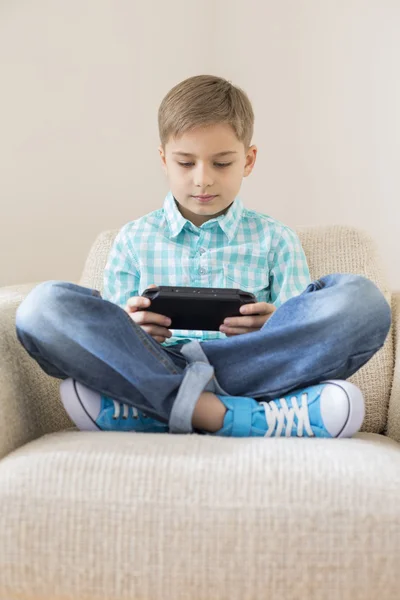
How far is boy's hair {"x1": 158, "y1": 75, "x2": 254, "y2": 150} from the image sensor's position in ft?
4.66

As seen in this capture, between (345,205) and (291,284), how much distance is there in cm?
84

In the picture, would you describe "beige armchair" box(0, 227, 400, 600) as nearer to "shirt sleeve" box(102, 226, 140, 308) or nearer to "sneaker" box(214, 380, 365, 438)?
"sneaker" box(214, 380, 365, 438)

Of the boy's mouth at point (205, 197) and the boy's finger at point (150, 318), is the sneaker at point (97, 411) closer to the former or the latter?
the boy's finger at point (150, 318)

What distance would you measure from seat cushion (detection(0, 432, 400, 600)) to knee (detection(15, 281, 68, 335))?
0.27 m

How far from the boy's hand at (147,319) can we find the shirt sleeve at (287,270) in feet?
0.84

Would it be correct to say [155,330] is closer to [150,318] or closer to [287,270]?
[150,318]

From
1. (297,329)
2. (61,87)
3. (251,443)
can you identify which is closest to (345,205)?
(61,87)

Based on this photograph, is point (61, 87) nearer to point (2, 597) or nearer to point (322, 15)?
point (322, 15)

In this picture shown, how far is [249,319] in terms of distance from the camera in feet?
4.17

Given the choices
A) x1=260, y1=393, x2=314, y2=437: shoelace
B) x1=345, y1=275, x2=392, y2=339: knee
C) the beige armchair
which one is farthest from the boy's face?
the beige armchair

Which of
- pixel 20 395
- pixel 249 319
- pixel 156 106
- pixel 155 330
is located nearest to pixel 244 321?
pixel 249 319

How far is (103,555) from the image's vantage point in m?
0.89

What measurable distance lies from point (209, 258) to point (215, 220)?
0.24ft

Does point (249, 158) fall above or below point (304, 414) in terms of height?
above
